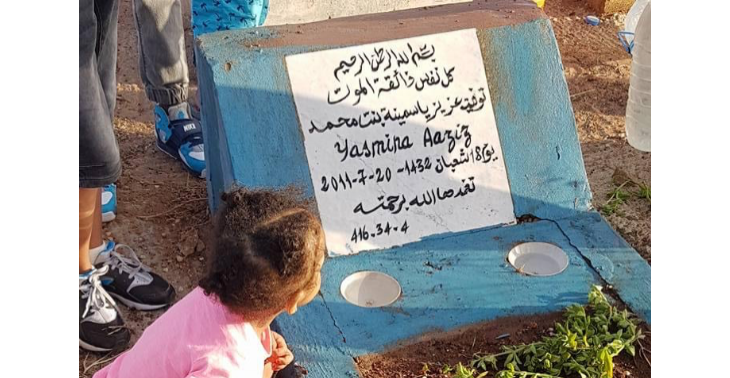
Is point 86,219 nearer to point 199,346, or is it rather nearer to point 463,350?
point 199,346

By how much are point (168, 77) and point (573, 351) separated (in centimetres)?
226

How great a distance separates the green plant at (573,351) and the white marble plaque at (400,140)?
22.7 inches

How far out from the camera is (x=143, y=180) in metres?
4.15

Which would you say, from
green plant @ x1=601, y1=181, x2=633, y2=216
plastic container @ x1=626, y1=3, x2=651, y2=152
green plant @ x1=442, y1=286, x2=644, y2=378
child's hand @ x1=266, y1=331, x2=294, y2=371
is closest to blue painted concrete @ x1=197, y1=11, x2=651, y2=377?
green plant @ x1=442, y1=286, x2=644, y2=378

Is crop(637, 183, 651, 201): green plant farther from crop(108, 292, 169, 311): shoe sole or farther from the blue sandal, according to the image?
crop(108, 292, 169, 311): shoe sole

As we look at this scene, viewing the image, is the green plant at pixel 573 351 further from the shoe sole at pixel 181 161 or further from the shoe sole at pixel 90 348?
the shoe sole at pixel 181 161

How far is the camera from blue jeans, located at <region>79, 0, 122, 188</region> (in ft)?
9.11

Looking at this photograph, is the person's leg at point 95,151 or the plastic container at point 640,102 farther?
the plastic container at point 640,102

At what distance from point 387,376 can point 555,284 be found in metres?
0.72

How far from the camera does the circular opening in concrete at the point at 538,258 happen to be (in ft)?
10.7

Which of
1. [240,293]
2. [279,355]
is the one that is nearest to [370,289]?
[279,355]

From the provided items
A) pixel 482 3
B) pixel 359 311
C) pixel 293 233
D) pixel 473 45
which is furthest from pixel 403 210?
pixel 293 233

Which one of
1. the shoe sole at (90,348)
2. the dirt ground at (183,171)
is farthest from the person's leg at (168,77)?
the shoe sole at (90,348)

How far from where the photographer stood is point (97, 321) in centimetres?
320
